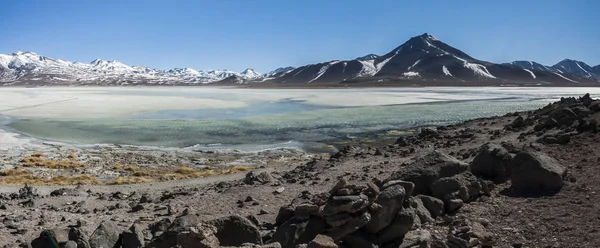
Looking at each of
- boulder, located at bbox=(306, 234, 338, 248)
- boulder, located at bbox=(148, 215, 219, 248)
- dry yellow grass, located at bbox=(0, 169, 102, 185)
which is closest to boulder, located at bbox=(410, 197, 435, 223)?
boulder, located at bbox=(306, 234, 338, 248)

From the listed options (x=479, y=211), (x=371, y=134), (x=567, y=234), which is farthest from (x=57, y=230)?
Answer: (x=371, y=134)

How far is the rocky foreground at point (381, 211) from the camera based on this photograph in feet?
21.2

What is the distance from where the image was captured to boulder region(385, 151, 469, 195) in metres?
8.44

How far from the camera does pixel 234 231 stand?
6.73m

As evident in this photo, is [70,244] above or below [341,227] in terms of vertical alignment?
below

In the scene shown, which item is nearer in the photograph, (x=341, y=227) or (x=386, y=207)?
(x=341, y=227)

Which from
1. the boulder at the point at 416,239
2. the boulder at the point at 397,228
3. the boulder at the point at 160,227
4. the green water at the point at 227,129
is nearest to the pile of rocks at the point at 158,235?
the boulder at the point at 160,227

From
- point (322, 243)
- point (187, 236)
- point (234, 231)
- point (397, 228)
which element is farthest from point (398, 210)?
point (187, 236)

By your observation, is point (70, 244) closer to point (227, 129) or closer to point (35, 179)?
point (35, 179)

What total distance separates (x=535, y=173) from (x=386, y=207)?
3.61 m

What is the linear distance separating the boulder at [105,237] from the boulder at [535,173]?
279 inches

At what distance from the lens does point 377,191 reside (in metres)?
6.71

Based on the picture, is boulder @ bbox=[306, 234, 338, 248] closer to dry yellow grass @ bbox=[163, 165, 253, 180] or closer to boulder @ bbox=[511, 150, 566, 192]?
boulder @ bbox=[511, 150, 566, 192]

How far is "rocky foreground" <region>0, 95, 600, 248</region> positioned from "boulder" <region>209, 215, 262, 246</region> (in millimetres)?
15
